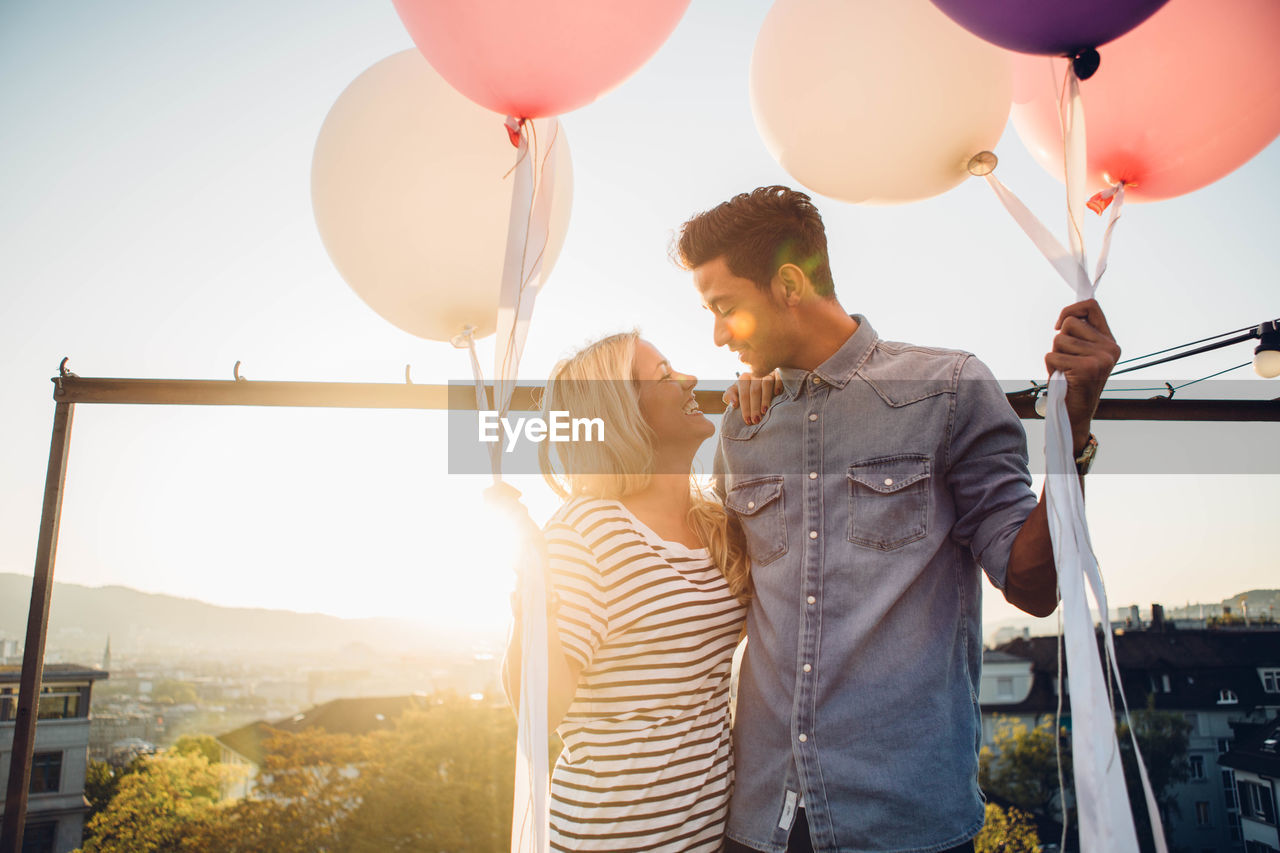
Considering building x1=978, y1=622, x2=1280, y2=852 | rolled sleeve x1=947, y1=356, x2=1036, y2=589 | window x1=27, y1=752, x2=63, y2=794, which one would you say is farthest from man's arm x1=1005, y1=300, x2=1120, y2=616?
building x1=978, y1=622, x2=1280, y2=852

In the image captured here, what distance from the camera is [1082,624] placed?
79 centimetres

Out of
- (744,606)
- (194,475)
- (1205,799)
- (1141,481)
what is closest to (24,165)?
(194,475)

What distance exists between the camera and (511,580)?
105 cm

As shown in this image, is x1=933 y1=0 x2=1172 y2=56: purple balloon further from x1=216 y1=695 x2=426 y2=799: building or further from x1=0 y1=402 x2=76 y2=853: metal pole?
x1=216 y1=695 x2=426 y2=799: building

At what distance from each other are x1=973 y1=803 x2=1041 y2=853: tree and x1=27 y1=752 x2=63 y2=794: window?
634 inches

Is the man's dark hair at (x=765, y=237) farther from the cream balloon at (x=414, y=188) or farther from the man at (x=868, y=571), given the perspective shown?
the cream balloon at (x=414, y=188)

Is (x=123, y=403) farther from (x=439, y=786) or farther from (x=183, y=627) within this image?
(x=439, y=786)

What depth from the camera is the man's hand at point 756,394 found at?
1.31m

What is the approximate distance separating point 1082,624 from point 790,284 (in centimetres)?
75

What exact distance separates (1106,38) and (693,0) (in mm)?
624

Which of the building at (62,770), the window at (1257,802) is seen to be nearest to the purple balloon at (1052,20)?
the building at (62,770)

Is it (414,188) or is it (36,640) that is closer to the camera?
(414,188)

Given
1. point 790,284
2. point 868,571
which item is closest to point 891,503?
point 868,571

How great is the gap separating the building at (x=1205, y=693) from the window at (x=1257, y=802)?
306cm
